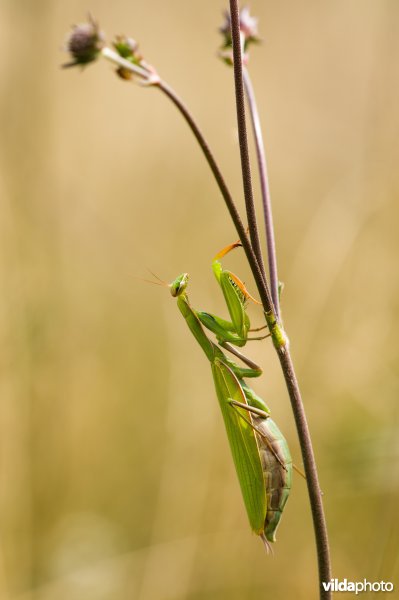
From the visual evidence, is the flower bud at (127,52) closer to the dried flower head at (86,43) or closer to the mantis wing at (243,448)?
the dried flower head at (86,43)

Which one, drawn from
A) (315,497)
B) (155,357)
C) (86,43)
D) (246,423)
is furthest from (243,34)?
(155,357)

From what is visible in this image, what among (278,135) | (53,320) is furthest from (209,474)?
(278,135)

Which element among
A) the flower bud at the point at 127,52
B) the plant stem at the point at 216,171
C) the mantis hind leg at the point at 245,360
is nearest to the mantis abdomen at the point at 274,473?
the mantis hind leg at the point at 245,360

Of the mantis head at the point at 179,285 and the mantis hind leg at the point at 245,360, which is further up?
the mantis head at the point at 179,285

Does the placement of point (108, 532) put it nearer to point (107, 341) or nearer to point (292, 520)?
point (292, 520)

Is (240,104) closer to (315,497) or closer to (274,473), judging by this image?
(315,497)
